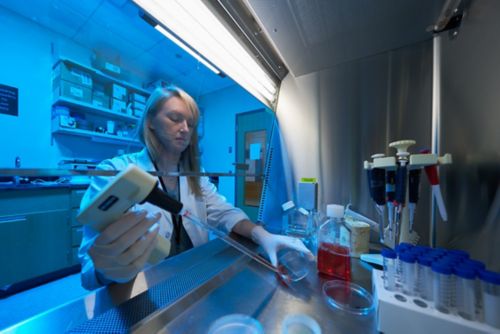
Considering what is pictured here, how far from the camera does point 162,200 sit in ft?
1.03

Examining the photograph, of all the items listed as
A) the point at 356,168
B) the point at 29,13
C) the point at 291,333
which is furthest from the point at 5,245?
the point at 356,168

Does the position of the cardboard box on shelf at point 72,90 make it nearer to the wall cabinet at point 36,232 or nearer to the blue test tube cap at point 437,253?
the wall cabinet at point 36,232

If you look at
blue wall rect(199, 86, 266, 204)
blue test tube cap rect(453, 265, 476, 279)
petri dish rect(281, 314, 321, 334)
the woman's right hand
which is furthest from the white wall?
blue test tube cap rect(453, 265, 476, 279)

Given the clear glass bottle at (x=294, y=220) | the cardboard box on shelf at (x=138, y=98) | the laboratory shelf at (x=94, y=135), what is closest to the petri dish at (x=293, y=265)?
the clear glass bottle at (x=294, y=220)

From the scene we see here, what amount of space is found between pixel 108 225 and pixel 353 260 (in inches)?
28.0

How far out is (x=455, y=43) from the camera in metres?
0.63

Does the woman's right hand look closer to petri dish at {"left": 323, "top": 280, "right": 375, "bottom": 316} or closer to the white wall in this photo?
petri dish at {"left": 323, "top": 280, "right": 375, "bottom": 316}

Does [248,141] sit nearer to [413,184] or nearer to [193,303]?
[413,184]

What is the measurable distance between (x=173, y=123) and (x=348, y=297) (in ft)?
2.60

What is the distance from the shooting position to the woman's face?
28.7 inches

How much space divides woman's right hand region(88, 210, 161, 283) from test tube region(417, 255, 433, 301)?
1.82 feet

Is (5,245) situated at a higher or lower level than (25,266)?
higher

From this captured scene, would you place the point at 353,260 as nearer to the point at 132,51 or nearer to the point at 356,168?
the point at 356,168

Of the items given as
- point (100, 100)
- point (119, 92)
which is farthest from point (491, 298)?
point (100, 100)
